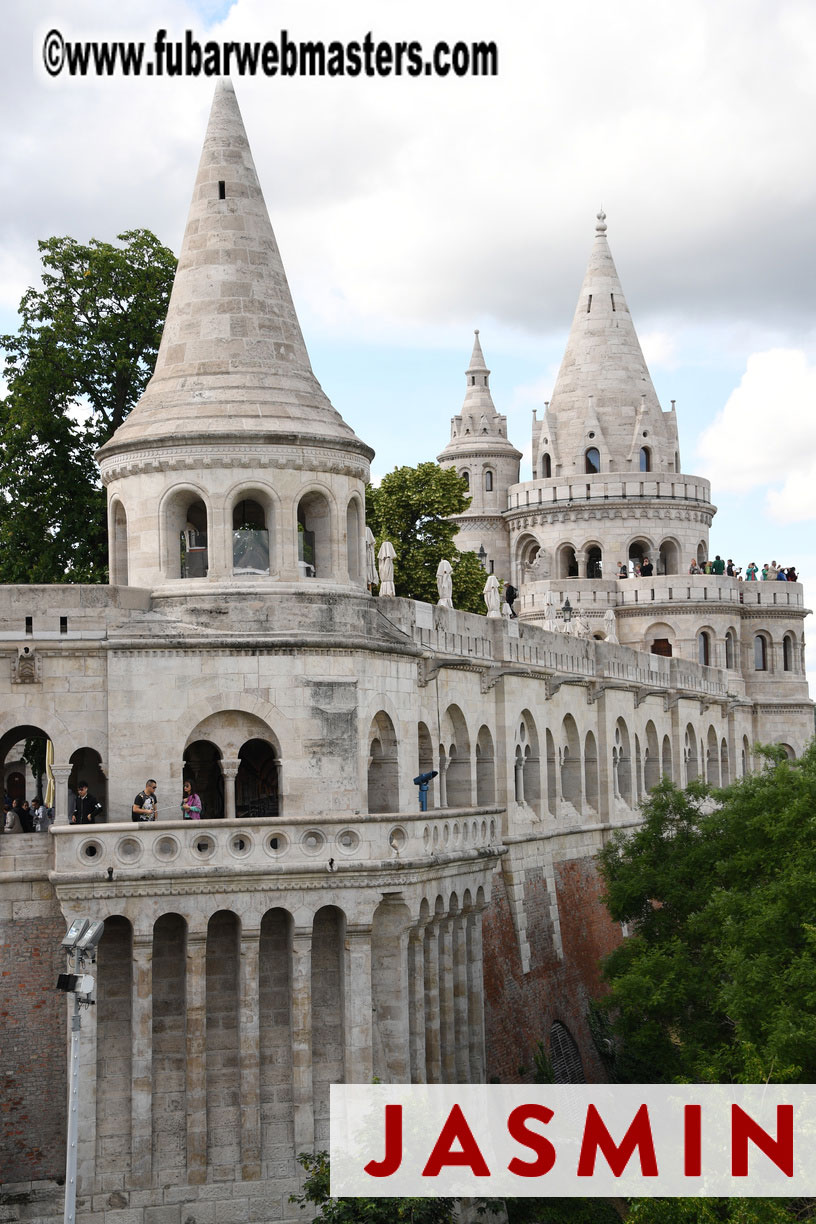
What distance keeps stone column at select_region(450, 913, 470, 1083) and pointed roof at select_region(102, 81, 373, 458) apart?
28.8 ft

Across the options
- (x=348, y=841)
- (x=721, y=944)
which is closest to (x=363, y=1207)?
(x=348, y=841)

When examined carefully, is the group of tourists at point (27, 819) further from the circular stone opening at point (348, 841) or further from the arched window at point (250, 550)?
the arched window at point (250, 550)

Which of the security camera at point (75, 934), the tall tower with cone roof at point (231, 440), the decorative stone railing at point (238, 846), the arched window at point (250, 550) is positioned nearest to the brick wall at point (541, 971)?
the decorative stone railing at point (238, 846)

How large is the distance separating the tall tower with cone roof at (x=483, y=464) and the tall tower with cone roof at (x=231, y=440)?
4405cm

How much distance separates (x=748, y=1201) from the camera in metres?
24.7

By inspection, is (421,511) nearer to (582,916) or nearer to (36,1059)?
(582,916)

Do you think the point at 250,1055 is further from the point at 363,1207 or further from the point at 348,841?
the point at 348,841

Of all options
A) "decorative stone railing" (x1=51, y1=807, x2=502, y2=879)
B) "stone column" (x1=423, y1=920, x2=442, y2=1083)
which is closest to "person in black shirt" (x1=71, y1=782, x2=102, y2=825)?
"decorative stone railing" (x1=51, y1=807, x2=502, y2=879)

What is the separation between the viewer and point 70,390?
42.3 m

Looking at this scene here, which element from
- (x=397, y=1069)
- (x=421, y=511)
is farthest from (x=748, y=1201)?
(x=421, y=511)

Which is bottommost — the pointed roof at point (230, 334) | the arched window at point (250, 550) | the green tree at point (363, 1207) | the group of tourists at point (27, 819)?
the green tree at point (363, 1207)

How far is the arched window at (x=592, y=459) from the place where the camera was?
238ft

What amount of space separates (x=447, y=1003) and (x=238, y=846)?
6.51 m

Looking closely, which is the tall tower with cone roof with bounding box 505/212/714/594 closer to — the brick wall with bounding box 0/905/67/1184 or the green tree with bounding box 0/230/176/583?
the green tree with bounding box 0/230/176/583
